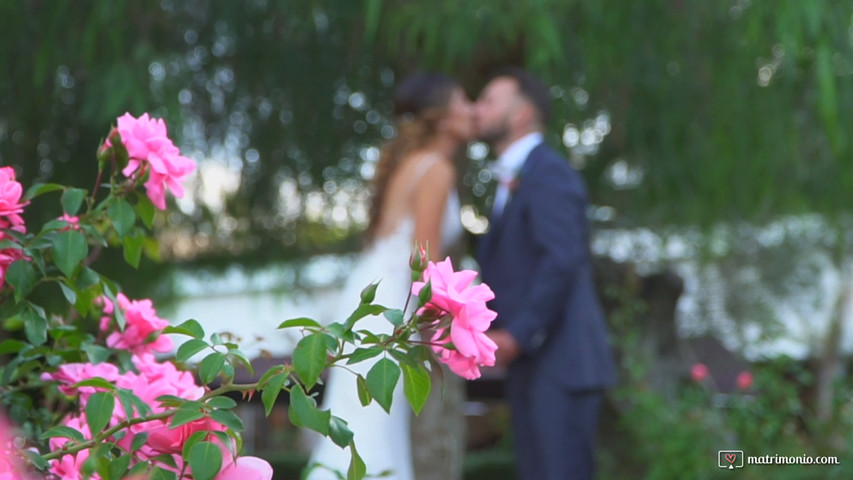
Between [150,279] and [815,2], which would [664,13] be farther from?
[150,279]

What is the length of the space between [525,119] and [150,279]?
3172 mm

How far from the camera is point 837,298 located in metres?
19.0

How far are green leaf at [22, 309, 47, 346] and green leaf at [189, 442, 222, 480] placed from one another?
34cm

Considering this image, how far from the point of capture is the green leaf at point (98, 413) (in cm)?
93

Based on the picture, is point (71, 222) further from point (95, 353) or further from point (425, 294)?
point (425, 294)

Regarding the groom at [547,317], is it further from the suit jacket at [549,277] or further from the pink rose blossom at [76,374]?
the pink rose blossom at [76,374]

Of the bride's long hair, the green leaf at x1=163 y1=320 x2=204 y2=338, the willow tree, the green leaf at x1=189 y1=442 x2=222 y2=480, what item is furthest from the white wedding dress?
the green leaf at x1=189 y1=442 x2=222 y2=480

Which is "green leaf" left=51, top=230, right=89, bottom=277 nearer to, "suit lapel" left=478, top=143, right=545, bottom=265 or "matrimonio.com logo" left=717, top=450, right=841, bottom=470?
"suit lapel" left=478, top=143, right=545, bottom=265

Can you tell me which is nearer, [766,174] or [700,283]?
[766,174]

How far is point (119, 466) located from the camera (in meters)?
0.93

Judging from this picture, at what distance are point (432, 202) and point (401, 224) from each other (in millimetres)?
135

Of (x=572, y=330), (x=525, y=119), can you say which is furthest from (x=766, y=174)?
(x=572, y=330)

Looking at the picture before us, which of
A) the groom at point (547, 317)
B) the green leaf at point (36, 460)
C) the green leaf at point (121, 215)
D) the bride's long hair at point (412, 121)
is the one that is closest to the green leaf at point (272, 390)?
the green leaf at point (36, 460)

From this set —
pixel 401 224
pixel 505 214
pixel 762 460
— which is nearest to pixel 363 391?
pixel 505 214
